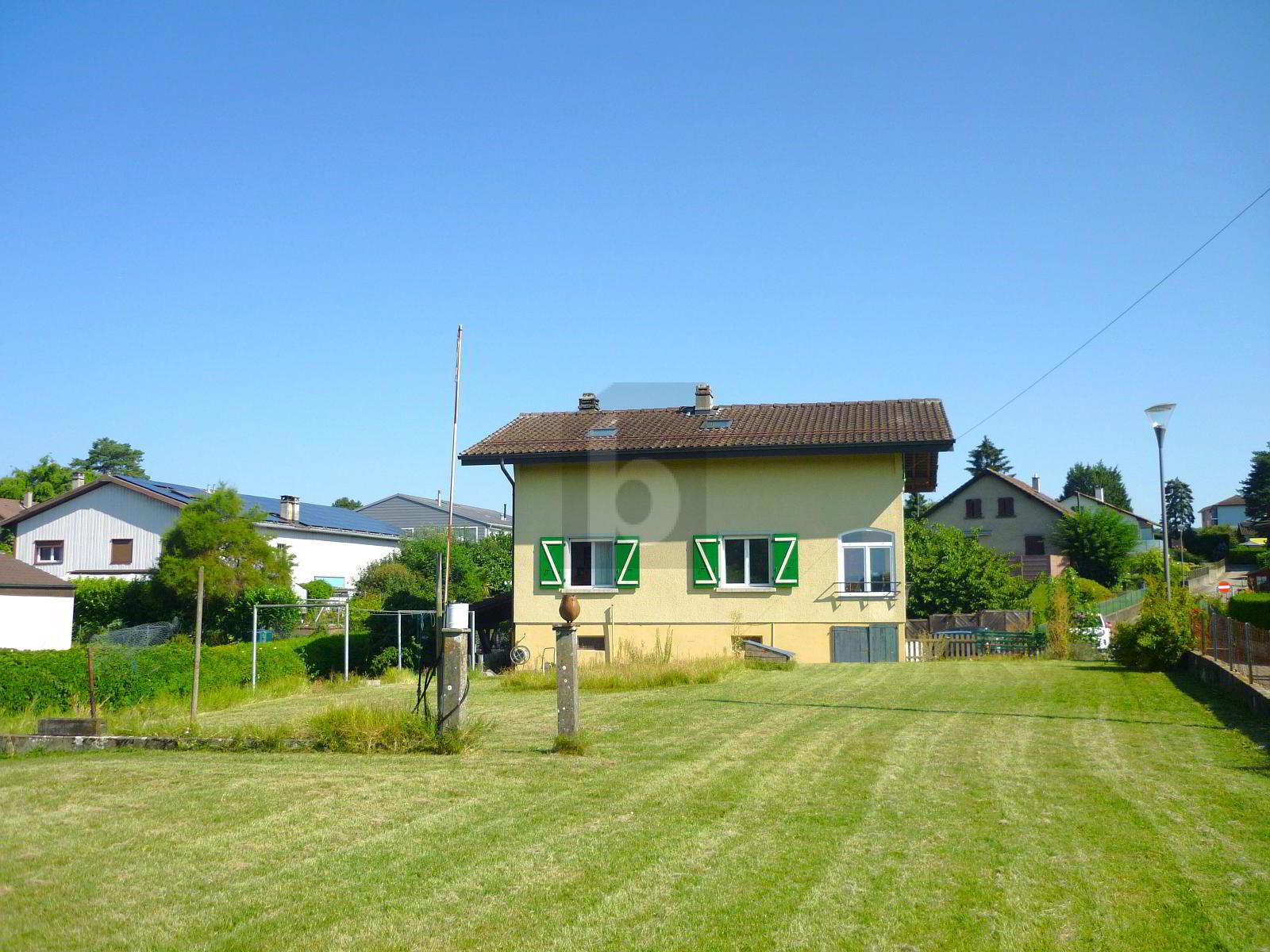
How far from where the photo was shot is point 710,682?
17016mm

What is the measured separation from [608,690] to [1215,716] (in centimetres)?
792

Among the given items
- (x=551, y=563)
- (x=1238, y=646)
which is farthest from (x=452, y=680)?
(x=551, y=563)

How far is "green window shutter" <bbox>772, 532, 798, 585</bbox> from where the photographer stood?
967 inches

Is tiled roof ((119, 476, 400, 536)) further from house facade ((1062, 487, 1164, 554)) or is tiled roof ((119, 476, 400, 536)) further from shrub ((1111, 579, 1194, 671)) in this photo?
house facade ((1062, 487, 1164, 554))

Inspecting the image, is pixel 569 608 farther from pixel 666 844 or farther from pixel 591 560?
pixel 591 560

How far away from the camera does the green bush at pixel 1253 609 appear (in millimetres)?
21500

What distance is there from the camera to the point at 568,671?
10.1m

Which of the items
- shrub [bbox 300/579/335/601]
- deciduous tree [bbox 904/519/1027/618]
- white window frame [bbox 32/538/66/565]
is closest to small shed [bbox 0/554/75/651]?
shrub [bbox 300/579/335/601]

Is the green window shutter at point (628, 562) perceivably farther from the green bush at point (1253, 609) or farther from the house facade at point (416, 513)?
the house facade at point (416, 513)

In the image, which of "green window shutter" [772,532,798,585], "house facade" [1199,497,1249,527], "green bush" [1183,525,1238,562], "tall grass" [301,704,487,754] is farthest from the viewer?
"house facade" [1199,497,1249,527]

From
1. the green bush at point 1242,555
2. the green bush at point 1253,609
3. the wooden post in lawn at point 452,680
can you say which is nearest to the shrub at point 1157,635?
the green bush at point 1253,609

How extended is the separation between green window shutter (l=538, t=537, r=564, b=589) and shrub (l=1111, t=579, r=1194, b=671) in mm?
12185

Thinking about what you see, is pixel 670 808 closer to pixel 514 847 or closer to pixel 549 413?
pixel 514 847

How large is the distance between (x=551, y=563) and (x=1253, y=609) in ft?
50.1
